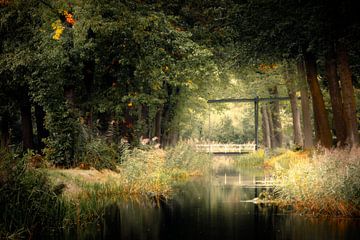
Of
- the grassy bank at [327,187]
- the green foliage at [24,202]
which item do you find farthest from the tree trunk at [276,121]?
the green foliage at [24,202]

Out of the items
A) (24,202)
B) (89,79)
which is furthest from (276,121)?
(24,202)

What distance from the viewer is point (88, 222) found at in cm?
1235

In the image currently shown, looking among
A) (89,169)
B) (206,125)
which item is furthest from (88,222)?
(206,125)

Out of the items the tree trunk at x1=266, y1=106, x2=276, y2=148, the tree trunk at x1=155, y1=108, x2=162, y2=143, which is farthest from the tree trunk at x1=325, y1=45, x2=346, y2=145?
the tree trunk at x1=266, y1=106, x2=276, y2=148

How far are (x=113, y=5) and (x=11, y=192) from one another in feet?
42.3

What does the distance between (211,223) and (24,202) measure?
4.42m

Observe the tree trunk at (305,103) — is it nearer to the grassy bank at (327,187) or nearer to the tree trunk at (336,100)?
the tree trunk at (336,100)

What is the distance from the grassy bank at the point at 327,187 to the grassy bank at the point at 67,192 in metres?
4.45

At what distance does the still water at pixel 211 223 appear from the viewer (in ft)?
36.9

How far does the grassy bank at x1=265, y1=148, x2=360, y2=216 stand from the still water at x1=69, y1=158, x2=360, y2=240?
534 millimetres

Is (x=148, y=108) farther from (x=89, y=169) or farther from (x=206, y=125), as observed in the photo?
(x=206, y=125)

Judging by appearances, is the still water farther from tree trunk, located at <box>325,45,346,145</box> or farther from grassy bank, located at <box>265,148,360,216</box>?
tree trunk, located at <box>325,45,346,145</box>

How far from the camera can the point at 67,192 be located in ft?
45.6

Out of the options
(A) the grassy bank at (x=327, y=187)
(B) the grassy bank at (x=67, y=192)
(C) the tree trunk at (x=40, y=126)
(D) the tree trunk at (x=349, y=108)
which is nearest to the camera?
(B) the grassy bank at (x=67, y=192)
